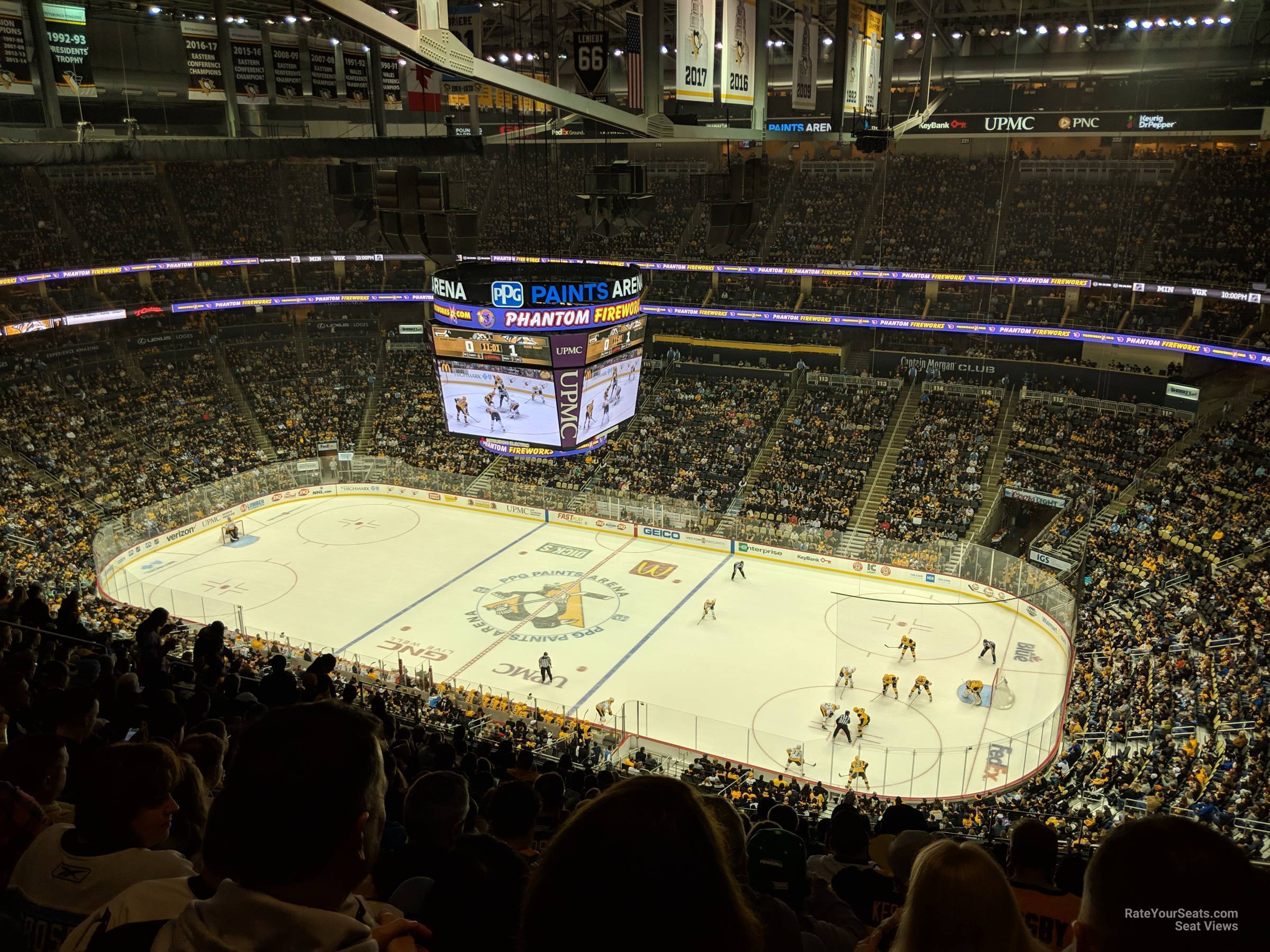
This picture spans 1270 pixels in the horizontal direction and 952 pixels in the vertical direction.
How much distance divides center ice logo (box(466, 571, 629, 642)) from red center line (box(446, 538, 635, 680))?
0.11 ft

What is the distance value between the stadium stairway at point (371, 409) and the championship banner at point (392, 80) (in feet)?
61.9

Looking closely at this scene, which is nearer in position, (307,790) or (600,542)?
(307,790)

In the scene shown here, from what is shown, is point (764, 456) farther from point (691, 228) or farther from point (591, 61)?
point (591, 61)

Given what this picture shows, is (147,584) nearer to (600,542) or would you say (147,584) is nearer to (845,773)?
(600,542)

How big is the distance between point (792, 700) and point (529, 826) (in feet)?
64.7

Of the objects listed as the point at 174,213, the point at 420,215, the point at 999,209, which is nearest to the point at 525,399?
the point at 420,215

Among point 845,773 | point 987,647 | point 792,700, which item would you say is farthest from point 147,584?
point 987,647

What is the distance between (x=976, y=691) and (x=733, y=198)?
1330 centimetres

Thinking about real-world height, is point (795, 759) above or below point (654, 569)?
above

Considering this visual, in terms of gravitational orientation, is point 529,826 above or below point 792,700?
above

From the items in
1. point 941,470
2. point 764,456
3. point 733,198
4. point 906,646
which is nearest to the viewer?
point 733,198

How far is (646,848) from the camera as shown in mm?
1595

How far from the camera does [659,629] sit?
27.4 m

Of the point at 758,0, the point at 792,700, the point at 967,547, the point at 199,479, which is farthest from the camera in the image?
the point at 199,479
